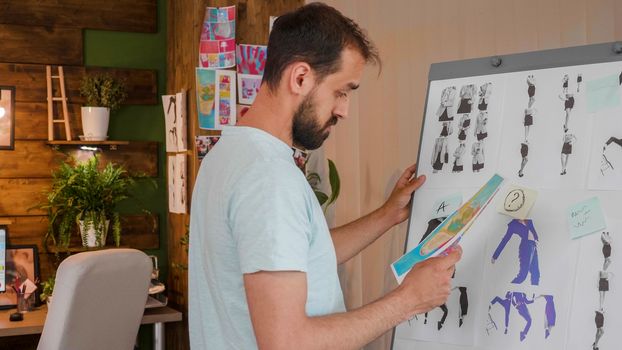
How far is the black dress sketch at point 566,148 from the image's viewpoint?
6.38 feet

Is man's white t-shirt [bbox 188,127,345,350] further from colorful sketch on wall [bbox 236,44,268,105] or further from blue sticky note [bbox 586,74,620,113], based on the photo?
colorful sketch on wall [bbox 236,44,268,105]

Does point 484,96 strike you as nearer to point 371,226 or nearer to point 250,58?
point 371,226

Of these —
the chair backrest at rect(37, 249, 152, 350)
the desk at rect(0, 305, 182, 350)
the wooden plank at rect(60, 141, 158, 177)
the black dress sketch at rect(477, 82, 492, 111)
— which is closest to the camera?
the black dress sketch at rect(477, 82, 492, 111)

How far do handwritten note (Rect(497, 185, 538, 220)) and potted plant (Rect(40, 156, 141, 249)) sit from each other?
2731 millimetres

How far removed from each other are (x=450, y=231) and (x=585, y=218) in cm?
32

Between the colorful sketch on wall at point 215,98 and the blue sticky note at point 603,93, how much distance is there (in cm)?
226

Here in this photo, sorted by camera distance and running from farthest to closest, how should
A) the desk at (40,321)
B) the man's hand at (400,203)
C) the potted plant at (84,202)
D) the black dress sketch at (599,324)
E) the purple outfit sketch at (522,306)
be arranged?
the potted plant at (84,202) → the desk at (40,321) → the man's hand at (400,203) → the purple outfit sketch at (522,306) → the black dress sketch at (599,324)

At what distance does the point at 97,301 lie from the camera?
10.5ft

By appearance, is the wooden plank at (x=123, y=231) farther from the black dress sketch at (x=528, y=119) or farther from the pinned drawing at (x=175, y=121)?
the black dress sketch at (x=528, y=119)

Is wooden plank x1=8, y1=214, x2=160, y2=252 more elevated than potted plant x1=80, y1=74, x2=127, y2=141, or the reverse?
potted plant x1=80, y1=74, x2=127, y2=141

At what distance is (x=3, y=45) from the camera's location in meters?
4.31

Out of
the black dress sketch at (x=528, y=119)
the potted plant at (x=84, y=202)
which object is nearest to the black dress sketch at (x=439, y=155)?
the black dress sketch at (x=528, y=119)

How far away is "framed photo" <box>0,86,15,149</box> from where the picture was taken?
14.0 feet

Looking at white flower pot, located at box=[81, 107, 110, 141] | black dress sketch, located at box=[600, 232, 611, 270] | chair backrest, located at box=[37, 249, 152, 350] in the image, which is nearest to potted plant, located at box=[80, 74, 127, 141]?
white flower pot, located at box=[81, 107, 110, 141]
